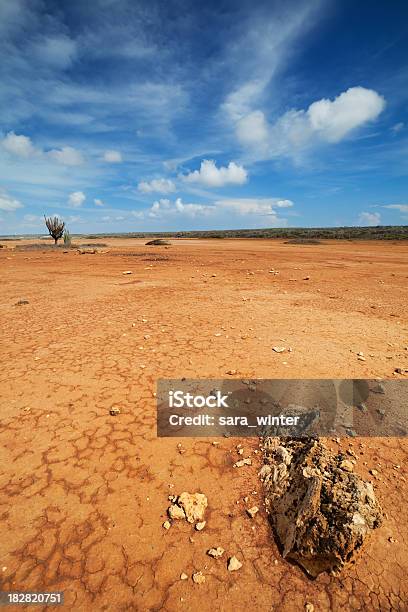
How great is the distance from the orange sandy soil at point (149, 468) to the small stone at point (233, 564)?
4cm

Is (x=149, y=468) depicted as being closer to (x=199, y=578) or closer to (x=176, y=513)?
→ (x=176, y=513)

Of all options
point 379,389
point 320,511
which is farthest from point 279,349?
point 320,511

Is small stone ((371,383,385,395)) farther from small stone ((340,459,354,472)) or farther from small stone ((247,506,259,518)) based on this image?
small stone ((247,506,259,518))

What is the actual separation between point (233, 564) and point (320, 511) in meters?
0.81

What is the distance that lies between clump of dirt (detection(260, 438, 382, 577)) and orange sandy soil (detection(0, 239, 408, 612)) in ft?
0.42

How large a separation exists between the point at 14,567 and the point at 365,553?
9.18 ft

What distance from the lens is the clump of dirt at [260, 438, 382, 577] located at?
7.21 ft

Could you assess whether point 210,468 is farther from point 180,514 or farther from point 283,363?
point 283,363

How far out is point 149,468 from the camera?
3.13 meters

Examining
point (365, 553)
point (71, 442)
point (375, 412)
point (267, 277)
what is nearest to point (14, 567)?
point (71, 442)

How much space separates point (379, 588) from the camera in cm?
214

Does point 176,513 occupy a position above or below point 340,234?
below

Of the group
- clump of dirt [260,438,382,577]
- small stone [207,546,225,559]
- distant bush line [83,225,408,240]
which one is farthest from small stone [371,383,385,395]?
distant bush line [83,225,408,240]

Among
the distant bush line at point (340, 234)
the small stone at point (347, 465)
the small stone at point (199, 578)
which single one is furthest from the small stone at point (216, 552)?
the distant bush line at point (340, 234)
